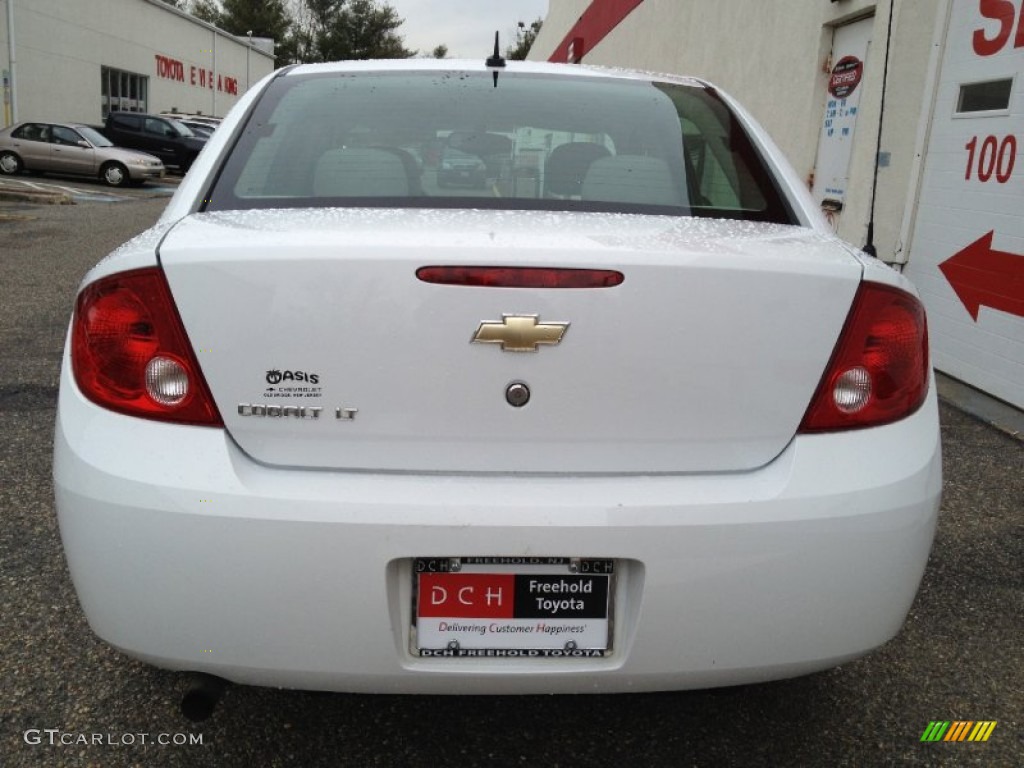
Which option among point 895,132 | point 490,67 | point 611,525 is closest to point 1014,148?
point 895,132

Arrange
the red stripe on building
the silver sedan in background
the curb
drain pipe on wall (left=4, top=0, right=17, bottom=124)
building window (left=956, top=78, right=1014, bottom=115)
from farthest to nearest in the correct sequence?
drain pipe on wall (left=4, top=0, right=17, bottom=124)
the silver sedan in background
the red stripe on building
the curb
building window (left=956, top=78, right=1014, bottom=115)

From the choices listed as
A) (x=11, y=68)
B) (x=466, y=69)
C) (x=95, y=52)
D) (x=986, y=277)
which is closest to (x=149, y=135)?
(x=11, y=68)

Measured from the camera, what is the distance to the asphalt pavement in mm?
2123

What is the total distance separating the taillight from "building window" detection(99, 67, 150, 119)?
32048mm

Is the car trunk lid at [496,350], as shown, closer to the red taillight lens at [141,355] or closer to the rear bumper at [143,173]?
the red taillight lens at [141,355]

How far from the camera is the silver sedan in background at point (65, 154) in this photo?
21406 mm

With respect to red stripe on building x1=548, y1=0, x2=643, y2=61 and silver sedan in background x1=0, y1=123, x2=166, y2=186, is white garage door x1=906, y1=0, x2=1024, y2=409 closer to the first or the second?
red stripe on building x1=548, y1=0, x2=643, y2=61

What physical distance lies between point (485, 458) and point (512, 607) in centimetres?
28

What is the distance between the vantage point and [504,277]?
5.53 ft

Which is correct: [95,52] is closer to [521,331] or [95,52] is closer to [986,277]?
[986,277]

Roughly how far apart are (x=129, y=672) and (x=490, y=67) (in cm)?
191

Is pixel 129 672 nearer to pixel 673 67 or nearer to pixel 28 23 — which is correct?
pixel 673 67

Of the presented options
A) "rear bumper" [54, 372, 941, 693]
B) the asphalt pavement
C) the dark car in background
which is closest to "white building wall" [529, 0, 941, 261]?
the asphalt pavement

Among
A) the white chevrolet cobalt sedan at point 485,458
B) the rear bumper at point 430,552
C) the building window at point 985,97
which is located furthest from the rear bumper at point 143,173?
the rear bumper at point 430,552
